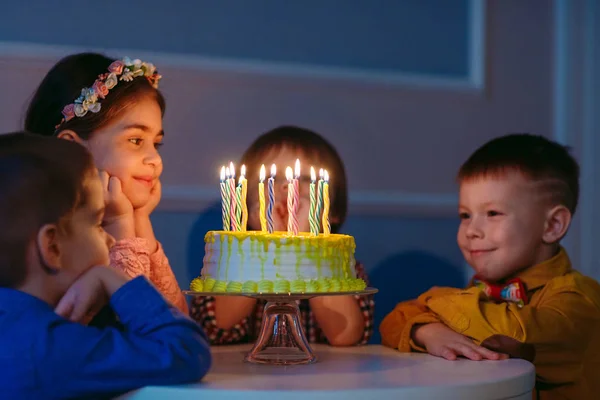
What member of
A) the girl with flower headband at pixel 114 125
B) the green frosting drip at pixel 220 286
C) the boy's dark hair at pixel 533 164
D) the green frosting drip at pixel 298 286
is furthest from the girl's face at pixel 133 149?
the boy's dark hair at pixel 533 164

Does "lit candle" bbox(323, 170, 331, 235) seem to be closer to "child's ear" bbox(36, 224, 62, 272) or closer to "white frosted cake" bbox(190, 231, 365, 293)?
"white frosted cake" bbox(190, 231, 365, 293)

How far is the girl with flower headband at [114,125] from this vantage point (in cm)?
175

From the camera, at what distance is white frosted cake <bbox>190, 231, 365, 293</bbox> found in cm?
147

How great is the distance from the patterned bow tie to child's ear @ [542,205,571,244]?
0.44ft

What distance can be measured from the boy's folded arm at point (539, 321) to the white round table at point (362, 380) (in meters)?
0.11

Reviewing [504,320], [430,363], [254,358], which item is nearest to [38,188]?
[254,358]

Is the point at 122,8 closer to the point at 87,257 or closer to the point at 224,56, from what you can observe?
the point at 224,56

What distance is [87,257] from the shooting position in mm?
1386

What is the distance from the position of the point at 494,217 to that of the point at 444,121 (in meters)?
0.68

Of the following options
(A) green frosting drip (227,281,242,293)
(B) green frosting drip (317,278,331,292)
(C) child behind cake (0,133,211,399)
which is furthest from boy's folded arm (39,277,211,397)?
(B) green frosting drip (317,278,331,292)

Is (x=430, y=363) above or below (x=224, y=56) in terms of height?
below

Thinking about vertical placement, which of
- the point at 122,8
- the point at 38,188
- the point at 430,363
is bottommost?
the point at 430,363

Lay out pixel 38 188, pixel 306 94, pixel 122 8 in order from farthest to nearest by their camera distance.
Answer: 1. pixel 306 94
2. pixel 122 8
3. pixel 38 188

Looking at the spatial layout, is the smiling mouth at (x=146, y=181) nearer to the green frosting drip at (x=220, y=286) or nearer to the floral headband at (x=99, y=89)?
the floral headband at (x=99, y=89)
